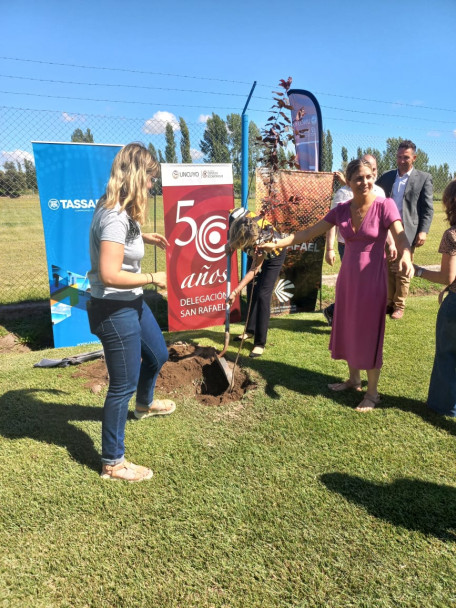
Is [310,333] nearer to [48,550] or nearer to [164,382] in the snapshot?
[164,382]

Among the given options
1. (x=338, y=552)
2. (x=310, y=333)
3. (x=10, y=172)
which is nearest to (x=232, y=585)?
(x=338, y=552)

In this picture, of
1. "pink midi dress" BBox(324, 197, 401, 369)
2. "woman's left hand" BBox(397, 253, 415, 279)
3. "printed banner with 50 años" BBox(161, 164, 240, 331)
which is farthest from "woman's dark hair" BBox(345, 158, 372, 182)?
"printed banner with 50 años" BBox(161, 164, 240, 331)

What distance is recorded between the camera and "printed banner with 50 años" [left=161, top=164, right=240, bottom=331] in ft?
17.6

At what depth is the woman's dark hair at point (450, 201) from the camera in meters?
2.90

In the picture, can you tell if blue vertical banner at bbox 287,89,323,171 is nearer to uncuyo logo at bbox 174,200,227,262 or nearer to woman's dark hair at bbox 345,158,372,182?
uncuyo logo at bbox 174,200,227,262

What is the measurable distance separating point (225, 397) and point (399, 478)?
159cm

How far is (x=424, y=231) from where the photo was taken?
5.54 meters

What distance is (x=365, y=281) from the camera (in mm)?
3289

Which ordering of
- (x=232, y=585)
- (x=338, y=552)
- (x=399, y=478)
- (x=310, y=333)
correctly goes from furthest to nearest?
(x=310, y=333) < (x=399, y=478) < (x=338, y=552) < (x=232, y=585)

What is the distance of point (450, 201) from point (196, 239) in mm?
3371

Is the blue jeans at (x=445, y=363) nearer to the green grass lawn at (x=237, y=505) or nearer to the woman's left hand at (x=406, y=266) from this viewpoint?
the green grass lawn at (x=237, y=505)

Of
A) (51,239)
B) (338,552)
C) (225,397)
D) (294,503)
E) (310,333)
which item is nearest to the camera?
(338,552)

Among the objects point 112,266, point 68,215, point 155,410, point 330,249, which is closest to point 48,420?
point 155,410

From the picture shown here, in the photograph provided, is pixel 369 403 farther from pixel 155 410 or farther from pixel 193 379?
pixel 155 410
